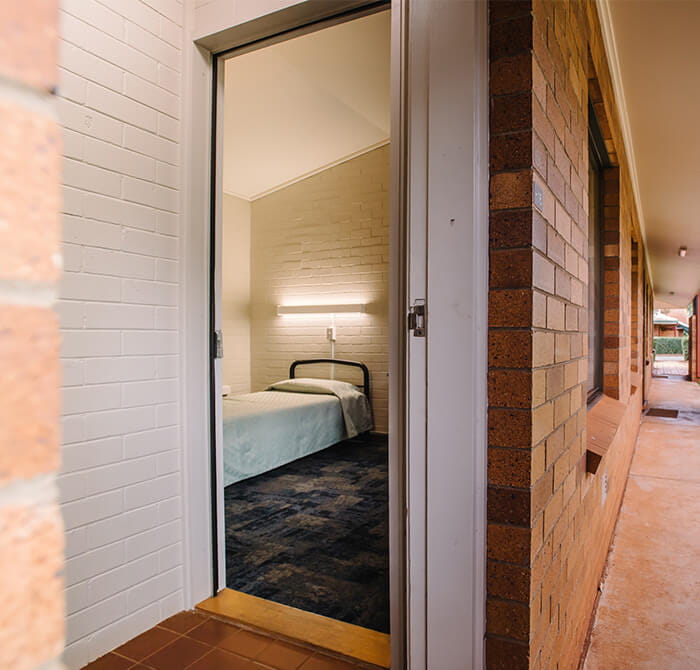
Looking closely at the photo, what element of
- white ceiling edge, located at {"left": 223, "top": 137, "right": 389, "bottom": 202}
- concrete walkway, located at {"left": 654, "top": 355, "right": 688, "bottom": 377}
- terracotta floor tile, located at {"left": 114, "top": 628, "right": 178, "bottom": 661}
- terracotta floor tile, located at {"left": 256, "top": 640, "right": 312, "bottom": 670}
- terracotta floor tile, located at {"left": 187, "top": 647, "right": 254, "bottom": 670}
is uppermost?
white ceiling edge, located at {"left": 223, "top": 137, "right": 389, "bottom": 202}

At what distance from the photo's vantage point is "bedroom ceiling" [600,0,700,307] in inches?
88.9

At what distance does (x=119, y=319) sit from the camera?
1.68 m

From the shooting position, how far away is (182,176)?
6.18 feet

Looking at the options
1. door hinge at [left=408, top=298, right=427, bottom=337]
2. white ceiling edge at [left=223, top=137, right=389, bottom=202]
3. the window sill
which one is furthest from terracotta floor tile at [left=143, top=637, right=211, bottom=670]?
white ceiling edge at [left=223, top=137, right=389, bottom=202]

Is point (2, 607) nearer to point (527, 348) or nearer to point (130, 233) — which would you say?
point (527, 348)

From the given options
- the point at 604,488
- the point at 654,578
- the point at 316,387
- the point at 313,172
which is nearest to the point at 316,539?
the point at 604,488

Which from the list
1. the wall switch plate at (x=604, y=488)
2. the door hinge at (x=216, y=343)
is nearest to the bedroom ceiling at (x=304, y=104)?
the door hinge at (x=216, y=343)

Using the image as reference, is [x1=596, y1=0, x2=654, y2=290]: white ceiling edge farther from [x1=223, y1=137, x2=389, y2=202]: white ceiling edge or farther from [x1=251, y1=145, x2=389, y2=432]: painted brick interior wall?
[x1=223, y1=137, x2=389, y2=202]: white ceiling edge

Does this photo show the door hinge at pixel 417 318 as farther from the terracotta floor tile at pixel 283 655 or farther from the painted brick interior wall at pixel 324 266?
the painted brick interior wall at pixel 324 266

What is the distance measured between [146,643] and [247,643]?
33cm

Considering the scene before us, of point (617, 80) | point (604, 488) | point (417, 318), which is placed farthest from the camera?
point (617, 80)

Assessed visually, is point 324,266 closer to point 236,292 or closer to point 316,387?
point 236,292

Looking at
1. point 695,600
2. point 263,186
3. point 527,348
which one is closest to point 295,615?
point 527,348

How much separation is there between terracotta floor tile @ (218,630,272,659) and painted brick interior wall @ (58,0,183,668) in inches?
11.0
